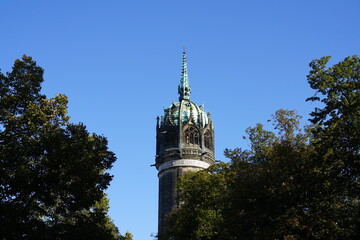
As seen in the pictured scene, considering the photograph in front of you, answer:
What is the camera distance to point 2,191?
21297 millimetres

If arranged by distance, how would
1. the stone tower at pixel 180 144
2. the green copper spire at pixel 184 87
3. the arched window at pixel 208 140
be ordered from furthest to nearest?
the green copper spire at pixel 184 87 → the arched window at pixel 208 140 → the stone tower at pixel 180 144

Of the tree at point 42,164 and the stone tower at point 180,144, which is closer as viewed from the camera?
the tree at point 42,164

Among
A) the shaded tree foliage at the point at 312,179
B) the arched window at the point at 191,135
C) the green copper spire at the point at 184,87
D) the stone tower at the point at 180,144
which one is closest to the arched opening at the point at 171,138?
the stone tower at the point at 180,144

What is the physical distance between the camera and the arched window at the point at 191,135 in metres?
63.2

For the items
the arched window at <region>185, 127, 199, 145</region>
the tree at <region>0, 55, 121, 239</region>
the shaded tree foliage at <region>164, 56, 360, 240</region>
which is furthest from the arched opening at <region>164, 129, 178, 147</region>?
the tree at <region>0, 55, 121, 239</region>

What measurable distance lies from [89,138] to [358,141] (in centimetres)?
1287

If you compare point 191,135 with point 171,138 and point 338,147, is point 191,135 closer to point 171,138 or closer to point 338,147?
point 171,138

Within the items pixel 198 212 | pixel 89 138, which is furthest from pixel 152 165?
pixel 89 138

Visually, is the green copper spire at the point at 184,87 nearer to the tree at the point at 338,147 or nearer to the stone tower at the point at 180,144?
the stone tower at the point at 180,144

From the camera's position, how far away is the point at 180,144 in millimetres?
62031

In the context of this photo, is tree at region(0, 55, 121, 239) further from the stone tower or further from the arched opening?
the arched opening

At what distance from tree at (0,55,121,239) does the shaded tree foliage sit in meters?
7.87

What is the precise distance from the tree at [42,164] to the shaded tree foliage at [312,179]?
7.87 metres

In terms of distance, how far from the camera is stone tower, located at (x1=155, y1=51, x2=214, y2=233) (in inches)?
2345
